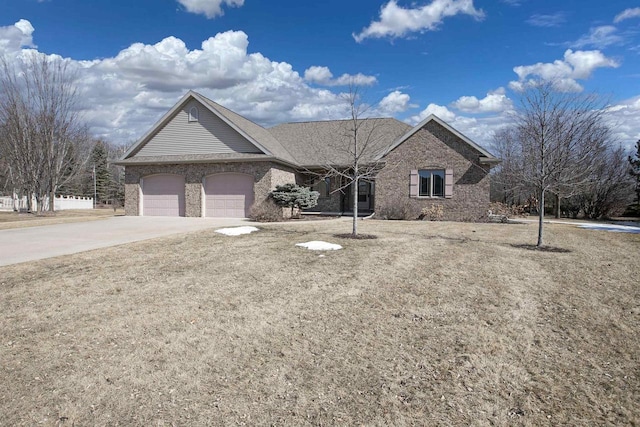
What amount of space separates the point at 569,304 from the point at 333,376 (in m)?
4.25

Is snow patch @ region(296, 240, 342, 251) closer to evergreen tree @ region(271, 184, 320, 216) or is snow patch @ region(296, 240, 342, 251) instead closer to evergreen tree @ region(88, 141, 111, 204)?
evergreen tree @ region(271, 184, 320, 216)

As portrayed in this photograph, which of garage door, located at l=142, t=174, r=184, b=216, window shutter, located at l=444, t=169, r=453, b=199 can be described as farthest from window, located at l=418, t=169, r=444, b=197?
garage door, located at l=142, t=174, r=184, b=216

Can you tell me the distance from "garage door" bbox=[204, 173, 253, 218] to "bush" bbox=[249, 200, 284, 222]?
1.29m

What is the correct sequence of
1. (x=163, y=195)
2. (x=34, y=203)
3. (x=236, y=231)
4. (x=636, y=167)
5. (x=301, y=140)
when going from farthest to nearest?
(x=34, y=203) < (x=636, y=167) < (x=301, y=140) < (x=163, y=195) < (x=236, y=231)

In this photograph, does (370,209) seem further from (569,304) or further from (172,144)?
(569,304)

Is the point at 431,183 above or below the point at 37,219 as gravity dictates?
above

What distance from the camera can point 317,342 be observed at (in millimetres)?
4496

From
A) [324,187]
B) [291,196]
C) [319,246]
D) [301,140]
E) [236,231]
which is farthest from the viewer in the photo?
[301,140]

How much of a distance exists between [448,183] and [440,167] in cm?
91

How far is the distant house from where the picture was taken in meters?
19.2

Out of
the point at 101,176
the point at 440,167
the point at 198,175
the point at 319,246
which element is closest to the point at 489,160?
the point at 440,167

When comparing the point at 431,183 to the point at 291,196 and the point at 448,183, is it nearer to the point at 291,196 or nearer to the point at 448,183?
the point at 448,183

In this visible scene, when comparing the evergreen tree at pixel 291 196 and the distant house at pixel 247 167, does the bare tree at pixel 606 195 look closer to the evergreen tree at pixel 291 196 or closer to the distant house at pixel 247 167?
the distant house at pixel 247 167

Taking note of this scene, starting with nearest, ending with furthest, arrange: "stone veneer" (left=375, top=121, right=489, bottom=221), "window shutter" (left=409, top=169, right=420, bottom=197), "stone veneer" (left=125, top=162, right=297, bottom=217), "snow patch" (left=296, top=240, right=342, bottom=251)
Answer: "snow patch" (left=296, top=240, right=342, bottom=251), "stone veneer" (left=375, top=121, right=489, bottom=221), "stone veneer" (left=125, top=162, right=297, bottom=217), "window shutter" (left=409, top=169, right=420, bottom=197)
